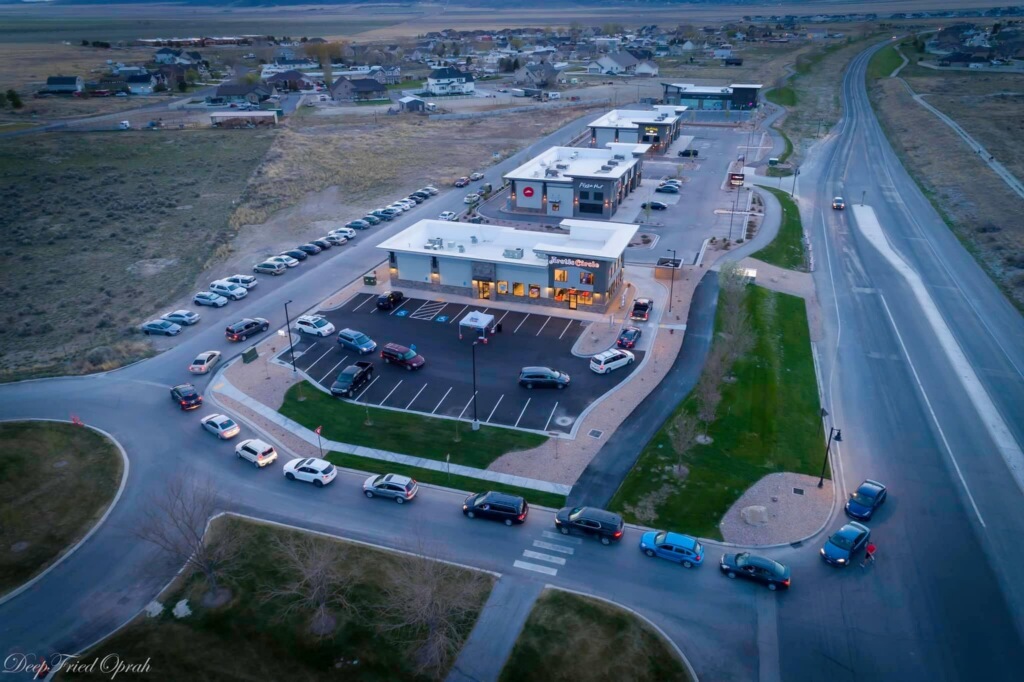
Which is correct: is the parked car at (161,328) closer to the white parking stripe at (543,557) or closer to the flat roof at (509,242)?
the flat roof at (509,242)

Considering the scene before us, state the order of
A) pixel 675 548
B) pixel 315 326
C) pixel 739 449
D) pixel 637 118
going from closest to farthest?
pixel 675 548
pixel 739 449
pixel 315 326
pixel 637 118

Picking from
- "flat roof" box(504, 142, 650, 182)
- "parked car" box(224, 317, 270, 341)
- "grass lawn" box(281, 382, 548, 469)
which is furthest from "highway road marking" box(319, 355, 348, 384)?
"flat roof" box(504, 142, 650, 182)

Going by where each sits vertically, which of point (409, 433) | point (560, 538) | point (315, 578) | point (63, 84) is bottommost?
point (560, 538)

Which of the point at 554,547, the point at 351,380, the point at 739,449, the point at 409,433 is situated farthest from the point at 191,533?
the point at 739,449

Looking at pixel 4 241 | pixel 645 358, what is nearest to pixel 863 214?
pixel 645 358

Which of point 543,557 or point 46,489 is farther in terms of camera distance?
point 46,489

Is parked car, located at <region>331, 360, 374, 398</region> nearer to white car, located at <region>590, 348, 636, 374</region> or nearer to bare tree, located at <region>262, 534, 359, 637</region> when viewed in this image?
bare tree, located at <region>262, 534, 359, 637</region>

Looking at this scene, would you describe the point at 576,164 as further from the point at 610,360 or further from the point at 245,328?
the point at 245,328

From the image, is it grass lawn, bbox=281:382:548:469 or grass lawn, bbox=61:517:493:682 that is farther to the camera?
grass lawn, bbox=281:382:548:469
